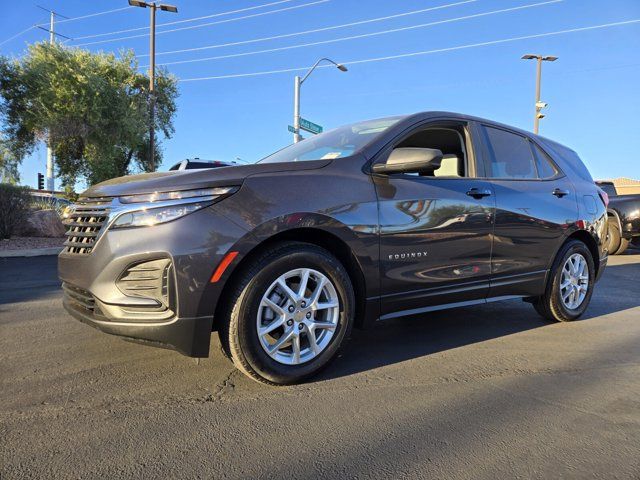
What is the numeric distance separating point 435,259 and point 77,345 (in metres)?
2.75

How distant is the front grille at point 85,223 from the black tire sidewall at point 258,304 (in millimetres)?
945

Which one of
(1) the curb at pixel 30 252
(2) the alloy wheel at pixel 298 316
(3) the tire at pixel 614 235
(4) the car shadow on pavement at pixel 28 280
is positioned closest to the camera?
(2) the alloy wheel at pixel 298 316

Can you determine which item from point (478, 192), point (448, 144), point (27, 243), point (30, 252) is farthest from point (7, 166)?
point (478, 192)

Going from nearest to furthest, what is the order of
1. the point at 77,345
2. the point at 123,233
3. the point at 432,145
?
the point at 123,233
the point at 77,345
the point at 432,145

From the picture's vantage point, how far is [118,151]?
1798 cm

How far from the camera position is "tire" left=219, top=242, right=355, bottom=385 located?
2596 mm

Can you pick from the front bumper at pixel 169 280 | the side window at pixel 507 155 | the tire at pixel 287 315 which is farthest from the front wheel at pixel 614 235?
the front bumper at pixel 169 280

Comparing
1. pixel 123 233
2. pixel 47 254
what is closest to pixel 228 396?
pixel 123 233

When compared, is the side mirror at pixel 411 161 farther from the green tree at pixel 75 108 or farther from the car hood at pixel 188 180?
the green tree at pixel 75 108

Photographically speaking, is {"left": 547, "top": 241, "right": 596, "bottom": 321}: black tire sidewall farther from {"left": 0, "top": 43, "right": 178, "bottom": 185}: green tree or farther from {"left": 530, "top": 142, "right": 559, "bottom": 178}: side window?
{"left": 0, "top": 43, "right": 178, "bottom": 185}: green tree

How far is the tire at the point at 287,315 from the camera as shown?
102 inches

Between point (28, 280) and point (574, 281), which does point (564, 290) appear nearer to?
point (574, 281)

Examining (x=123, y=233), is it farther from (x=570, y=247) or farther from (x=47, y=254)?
(x=47, y=254)

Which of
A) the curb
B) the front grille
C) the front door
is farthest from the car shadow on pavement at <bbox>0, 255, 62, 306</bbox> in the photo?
the front door
